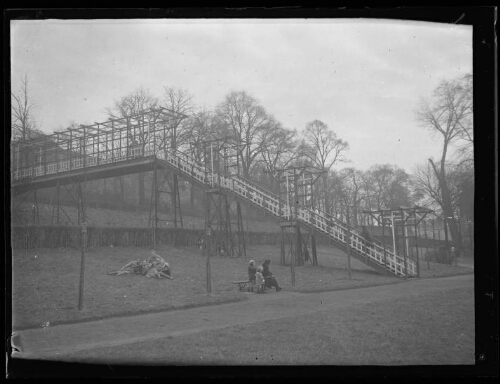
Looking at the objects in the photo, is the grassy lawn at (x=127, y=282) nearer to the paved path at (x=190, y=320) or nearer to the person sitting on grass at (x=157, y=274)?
the person sitting on grass at (x=157, y=274)

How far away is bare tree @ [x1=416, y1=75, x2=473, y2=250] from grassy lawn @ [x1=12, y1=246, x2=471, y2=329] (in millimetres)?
2018

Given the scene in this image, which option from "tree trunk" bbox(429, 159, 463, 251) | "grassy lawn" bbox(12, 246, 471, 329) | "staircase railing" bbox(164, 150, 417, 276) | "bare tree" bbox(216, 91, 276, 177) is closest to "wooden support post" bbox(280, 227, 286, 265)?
"grassy lawn" bbox(12, 246, 471, 329)

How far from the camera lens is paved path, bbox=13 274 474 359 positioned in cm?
746

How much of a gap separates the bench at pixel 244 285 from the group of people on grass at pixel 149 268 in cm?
153

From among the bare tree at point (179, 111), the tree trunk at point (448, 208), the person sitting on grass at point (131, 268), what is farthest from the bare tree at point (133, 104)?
the tree trunk at point (448, 208)

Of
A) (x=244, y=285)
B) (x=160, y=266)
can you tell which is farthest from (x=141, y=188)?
(x=244, y=285)

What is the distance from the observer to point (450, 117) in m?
9.46

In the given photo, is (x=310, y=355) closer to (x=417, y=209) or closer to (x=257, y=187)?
(x=417, y=209)

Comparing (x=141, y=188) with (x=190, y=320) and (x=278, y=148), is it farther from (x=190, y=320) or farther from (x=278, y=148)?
(x=190, y=320)

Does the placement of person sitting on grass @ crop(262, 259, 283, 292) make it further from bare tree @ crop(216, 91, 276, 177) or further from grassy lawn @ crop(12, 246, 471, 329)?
bare tree @ crop(216, 91, 276, 177)
